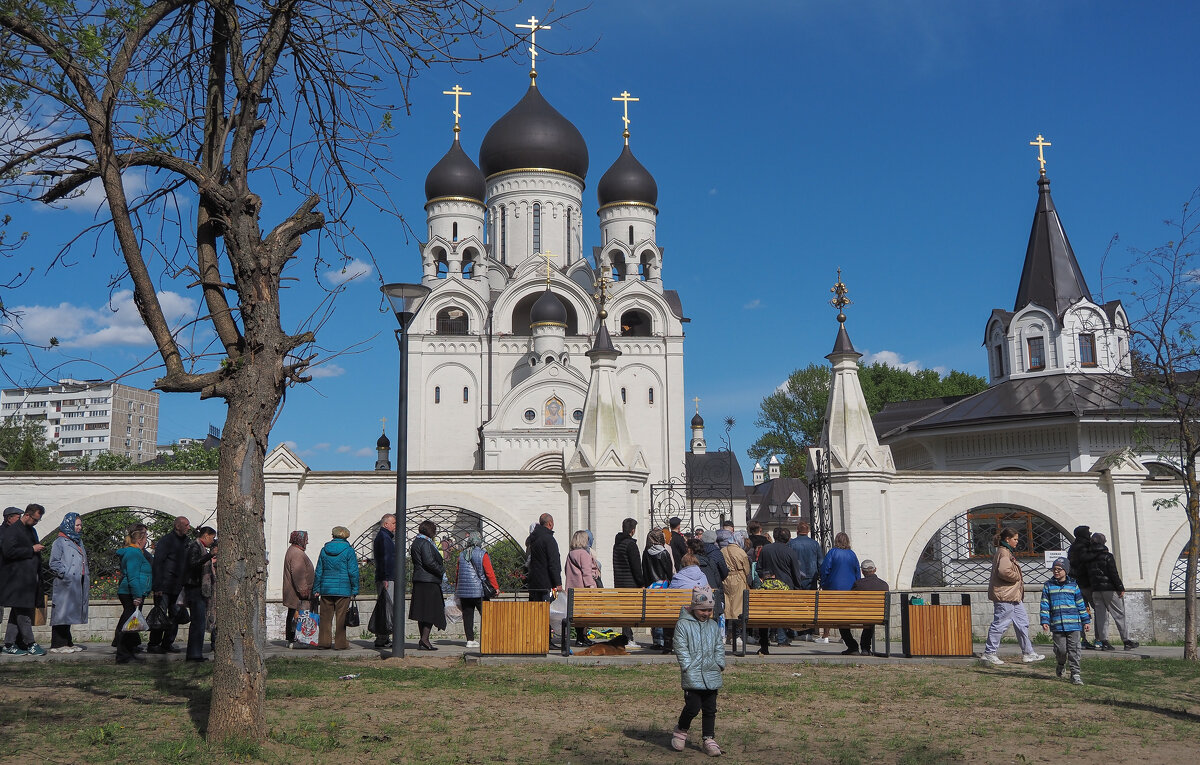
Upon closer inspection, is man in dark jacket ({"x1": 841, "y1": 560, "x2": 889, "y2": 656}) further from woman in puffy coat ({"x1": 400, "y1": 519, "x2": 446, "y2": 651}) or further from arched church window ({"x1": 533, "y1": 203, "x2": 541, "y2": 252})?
arched church window ({"x1": 533, "y1": 203, "x2": 541, "y2": 252})

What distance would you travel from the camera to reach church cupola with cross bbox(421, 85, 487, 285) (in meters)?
52.6

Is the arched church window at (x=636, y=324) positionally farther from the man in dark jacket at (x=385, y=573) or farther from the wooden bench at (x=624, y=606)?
the wooden bench at (x=624, y=606)

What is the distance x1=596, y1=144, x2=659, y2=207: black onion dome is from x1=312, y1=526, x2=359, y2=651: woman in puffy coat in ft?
144

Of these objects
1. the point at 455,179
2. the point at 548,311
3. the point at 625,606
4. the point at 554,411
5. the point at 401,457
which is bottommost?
the point at 625,606

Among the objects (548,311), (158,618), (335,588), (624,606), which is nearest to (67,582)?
(158,618)

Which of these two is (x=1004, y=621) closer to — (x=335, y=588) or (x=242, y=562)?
(x=335, y=588)

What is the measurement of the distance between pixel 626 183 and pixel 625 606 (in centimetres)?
4496

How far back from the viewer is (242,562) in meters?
6.73

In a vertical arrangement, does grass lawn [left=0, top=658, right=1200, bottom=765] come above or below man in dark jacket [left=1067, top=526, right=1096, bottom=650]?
below

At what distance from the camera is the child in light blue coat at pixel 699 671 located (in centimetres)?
684

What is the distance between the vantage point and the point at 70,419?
400ft

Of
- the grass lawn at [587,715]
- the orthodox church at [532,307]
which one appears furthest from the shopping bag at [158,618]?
the orthodox church at [532,307]

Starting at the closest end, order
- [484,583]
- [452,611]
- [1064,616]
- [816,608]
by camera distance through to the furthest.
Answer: [1064,616]
[816,608]
[484,583]
[452,611]

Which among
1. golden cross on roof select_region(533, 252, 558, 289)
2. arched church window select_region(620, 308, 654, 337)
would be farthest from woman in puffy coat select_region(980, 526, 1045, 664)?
arched church window select_region(620, 308, 654, 337)
